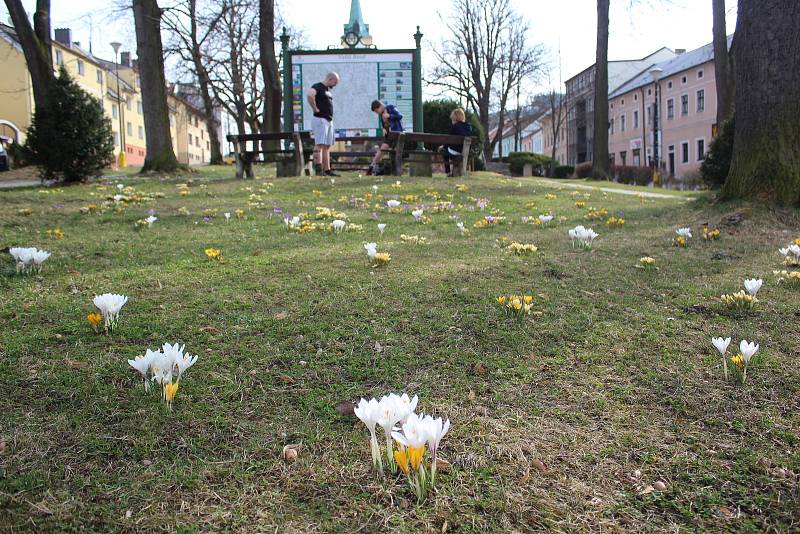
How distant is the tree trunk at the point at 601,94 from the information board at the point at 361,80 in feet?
23.6

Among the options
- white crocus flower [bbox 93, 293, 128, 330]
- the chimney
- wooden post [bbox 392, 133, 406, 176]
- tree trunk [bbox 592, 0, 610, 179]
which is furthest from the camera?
the chimney

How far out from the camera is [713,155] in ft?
37.2

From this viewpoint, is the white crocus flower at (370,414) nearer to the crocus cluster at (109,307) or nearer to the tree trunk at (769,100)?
the crocus cluster at (109,307)

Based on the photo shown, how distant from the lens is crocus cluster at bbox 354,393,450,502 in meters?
1.68

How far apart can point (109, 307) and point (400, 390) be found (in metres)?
1.59

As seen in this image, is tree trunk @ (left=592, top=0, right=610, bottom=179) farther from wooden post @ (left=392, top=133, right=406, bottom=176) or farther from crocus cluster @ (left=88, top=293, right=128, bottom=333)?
crocus cluster @ (left=88, top=293, right=128, bottom=333)

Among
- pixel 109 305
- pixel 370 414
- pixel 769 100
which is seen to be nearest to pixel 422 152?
pixel 769 100

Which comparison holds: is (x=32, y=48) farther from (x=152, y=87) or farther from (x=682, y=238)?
(x=682, y=238)

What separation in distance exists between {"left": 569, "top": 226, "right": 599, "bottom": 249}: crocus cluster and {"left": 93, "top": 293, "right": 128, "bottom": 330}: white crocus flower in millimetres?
3656

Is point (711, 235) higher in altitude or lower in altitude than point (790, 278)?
higher

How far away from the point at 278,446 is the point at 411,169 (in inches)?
442

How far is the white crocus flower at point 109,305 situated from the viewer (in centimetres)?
287

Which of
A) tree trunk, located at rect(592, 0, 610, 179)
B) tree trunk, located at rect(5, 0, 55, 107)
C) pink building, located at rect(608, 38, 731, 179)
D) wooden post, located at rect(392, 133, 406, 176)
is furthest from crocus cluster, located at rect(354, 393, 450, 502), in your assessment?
pink building, located at rect(608, 38, 731, 179)

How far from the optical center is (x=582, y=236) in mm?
4977
